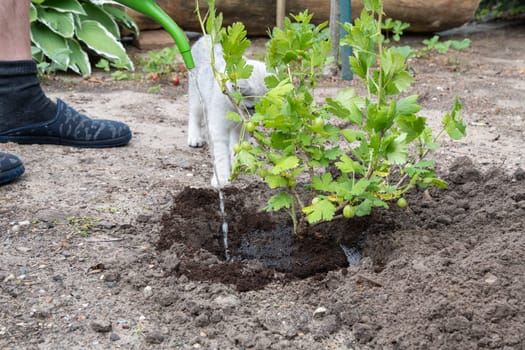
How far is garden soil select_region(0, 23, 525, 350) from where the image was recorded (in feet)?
5.53

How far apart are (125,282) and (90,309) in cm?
16

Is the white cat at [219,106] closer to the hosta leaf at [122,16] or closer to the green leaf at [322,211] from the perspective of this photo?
the green leaf at [322,211]

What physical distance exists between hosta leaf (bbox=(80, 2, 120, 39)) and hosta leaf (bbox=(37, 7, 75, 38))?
1.31 ft

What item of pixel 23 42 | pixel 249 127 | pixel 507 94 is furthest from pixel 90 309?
pixel 507 94

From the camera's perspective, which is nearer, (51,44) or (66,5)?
(51,44)

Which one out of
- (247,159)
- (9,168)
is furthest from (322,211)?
(9,168)

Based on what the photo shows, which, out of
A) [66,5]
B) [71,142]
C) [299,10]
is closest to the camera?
[71,142]

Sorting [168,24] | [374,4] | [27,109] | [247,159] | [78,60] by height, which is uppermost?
[374,4]

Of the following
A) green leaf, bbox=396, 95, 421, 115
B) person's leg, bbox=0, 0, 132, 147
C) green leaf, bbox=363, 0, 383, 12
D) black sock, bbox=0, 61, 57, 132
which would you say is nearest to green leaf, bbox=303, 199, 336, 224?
green leaf, bbox=396, 95, 421, 115

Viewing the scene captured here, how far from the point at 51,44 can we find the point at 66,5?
1.15 ft

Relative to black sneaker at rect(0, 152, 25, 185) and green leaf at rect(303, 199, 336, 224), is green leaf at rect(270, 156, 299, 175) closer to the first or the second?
green leaf at rect(303, 199, 336, 224)

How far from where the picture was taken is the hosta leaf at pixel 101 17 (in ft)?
17.7

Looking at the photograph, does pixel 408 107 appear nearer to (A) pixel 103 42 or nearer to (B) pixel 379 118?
(B) pixel 379 118

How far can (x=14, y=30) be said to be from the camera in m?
2.93
